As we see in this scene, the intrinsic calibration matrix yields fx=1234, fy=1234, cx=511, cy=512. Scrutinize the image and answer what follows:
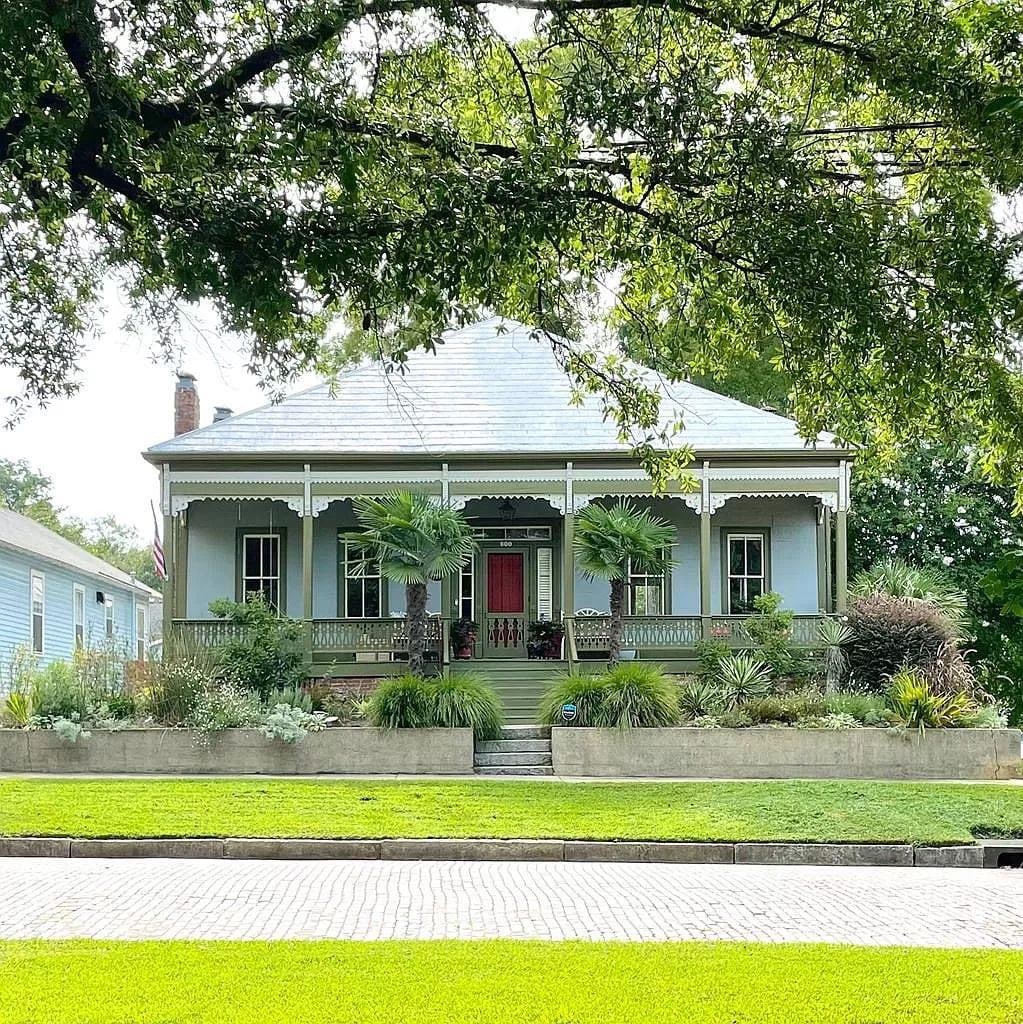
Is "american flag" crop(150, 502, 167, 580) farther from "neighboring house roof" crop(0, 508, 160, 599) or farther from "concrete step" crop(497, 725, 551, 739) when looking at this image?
"concrete step" crop(497, 725, 551, 739)

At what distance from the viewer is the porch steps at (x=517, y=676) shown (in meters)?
21.5

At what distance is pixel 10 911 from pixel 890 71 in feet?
25.8

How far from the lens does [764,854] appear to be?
38.7 ft

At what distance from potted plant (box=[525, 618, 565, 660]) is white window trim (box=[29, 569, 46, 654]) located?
13.8 metres

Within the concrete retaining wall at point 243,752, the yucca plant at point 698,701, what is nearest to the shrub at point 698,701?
the yucca plant at point 698,701

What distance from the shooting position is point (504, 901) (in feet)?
30.1

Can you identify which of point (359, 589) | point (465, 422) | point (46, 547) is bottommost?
point (359, 589)

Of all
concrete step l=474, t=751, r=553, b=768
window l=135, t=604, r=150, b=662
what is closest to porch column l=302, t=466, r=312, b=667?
concrete step l=474, t=751, r=553, b=768

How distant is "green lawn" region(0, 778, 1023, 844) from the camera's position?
39.8ft

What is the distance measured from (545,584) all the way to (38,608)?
14.4 metres

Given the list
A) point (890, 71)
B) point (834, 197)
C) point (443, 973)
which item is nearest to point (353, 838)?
point (443, 973)

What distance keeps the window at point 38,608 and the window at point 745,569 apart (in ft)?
56.7

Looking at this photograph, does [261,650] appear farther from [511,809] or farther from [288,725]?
[511,809]

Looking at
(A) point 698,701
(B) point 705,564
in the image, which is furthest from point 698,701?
(B) point 705,564
